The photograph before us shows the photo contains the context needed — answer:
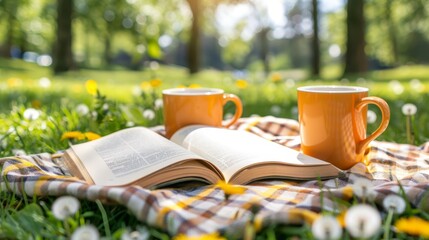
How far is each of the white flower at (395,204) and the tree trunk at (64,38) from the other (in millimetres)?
9888

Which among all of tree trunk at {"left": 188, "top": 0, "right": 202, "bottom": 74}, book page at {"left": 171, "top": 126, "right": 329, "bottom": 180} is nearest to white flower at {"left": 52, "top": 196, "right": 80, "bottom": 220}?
book page at {"left": 171, "top": 126, "right": 329, "bottom": 180}

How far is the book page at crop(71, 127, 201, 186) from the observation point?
1341 mm

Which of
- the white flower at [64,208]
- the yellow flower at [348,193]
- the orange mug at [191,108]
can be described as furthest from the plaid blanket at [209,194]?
the orange mug at [191,108]

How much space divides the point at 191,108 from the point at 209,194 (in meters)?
0.67

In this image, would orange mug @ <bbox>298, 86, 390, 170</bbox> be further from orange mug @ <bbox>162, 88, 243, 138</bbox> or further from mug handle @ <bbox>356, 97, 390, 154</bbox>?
orange mug @ <bbox>162, 88, 243, 138</bbox>

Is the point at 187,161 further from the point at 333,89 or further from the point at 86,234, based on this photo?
the point at 333,89

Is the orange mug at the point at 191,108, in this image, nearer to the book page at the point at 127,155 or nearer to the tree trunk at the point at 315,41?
the book page at the point at 127,155

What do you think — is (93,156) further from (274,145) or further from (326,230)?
Answer: (326,230)

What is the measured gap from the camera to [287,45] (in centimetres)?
6506

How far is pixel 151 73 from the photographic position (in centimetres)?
328

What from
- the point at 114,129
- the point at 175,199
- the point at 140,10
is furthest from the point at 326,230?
the point at 140,10

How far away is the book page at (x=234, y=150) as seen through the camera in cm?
146

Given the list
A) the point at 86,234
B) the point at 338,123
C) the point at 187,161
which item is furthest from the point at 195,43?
the point at 86,234

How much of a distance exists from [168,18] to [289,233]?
57.2 feet
